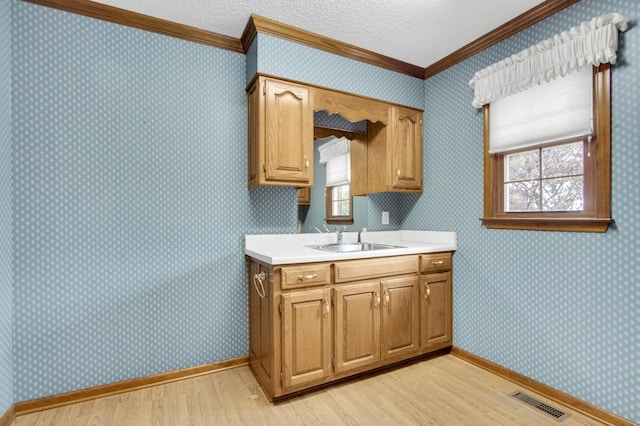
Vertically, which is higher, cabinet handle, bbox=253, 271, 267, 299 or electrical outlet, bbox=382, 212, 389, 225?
electrical outlet, bbox=382, 212, 389, 225

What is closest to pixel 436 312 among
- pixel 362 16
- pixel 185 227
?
pixel 185 227

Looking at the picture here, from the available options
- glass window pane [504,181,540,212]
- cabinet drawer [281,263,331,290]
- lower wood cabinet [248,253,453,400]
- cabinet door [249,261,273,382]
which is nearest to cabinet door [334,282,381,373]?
lower wood cabinet [248,253,453,400]

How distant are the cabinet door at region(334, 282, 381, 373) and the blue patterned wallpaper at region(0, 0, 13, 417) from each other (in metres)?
1.98

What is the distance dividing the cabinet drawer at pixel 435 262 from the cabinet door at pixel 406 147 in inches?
27.5

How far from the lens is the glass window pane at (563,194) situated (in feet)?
6.76

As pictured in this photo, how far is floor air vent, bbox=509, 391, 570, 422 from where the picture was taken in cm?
193

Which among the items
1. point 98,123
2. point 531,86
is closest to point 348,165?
point 531,86

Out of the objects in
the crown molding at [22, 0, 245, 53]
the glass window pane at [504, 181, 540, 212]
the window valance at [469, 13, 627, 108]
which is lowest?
the glass window pane at [504, 181, 540, 212]

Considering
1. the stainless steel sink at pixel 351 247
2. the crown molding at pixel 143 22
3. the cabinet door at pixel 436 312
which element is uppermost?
the crown molding at pixel 143 22

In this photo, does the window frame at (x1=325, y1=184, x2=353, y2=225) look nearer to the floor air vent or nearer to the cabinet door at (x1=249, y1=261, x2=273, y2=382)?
the cabinet door at (x1=249, y1=261, x2=273, y2=382)

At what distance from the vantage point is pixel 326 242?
2.91 meters

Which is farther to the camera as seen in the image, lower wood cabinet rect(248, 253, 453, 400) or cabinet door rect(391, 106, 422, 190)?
cabinet door rect(391, 106, 422, 190)

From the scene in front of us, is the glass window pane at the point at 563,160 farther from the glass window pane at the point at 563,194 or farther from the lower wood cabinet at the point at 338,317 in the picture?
the lower wood cabinet at the point at 338,317

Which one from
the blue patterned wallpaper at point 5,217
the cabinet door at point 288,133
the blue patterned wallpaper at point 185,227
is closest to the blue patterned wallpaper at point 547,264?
the blue patterned wallpaper at point 185,227
